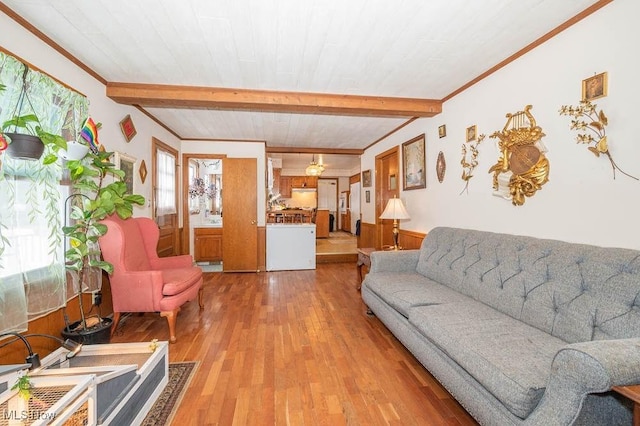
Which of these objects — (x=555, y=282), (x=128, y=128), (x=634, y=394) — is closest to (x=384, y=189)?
(x=555, y=282)

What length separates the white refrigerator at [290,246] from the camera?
504 cm

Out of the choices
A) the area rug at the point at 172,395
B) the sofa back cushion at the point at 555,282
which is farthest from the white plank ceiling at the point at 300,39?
the area rug at the point at 172,395

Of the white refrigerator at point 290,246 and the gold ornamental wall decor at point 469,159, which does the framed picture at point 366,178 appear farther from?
the gold ornamental wall decor at point 469,159

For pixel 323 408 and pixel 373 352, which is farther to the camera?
pixel 373 352

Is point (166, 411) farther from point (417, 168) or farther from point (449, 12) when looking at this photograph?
point (417, 168)

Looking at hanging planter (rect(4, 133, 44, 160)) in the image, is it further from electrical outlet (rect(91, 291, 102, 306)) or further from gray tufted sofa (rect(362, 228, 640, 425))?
gray tufted sofa (rect(362, 228, 640, 425))

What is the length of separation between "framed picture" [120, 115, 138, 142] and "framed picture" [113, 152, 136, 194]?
0.24 m

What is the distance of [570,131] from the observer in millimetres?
1805

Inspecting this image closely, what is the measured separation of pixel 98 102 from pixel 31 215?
1394 millimetres

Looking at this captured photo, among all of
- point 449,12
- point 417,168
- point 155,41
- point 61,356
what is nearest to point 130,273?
point 61,356

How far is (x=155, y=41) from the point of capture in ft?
6.59

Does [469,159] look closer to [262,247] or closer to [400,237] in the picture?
[400,237]

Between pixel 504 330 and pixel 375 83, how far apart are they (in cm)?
238

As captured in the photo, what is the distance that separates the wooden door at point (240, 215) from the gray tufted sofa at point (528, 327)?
10.3 feet
